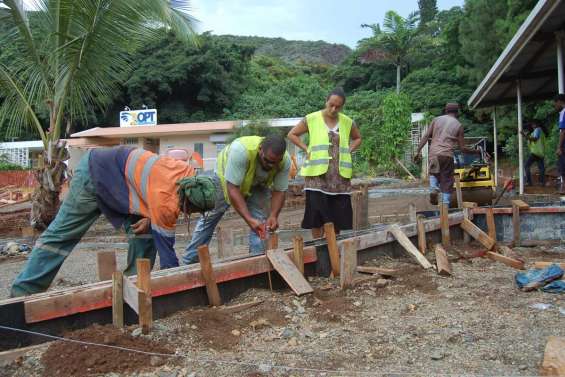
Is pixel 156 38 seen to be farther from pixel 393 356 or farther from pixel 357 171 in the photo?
pixel 357 171

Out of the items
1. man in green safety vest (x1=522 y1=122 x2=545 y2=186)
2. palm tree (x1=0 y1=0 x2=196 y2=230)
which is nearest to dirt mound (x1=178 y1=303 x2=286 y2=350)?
palm tree (x1=0 y1=0 x2=196 y2=230)

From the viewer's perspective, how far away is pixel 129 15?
23.2 feet

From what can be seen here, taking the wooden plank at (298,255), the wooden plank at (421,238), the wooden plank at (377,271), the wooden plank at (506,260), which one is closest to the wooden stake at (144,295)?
the wooden plank at (298,255)

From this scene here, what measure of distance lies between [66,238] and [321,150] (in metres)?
2.31

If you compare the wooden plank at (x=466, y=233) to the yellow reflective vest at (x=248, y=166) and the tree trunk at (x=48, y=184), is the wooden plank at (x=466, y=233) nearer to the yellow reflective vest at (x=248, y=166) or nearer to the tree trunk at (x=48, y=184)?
the yellow reflective vest at (x=248, y=166)

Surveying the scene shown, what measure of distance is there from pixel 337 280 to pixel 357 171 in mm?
18255

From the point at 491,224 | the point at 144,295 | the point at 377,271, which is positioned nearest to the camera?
the point at 144,295

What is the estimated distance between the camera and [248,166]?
413 cm

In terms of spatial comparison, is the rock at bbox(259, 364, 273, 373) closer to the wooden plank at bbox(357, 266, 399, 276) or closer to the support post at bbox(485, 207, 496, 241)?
the wooden plank at bbox(357, 266, 399, 276)

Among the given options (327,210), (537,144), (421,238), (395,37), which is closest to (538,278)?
(421,238)

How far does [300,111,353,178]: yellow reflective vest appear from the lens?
16.3 ft

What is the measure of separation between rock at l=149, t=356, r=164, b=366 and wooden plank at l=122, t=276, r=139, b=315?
1.14ft

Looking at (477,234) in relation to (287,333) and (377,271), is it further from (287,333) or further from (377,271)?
(287,333)

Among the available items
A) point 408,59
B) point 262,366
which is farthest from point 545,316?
point 408,59
